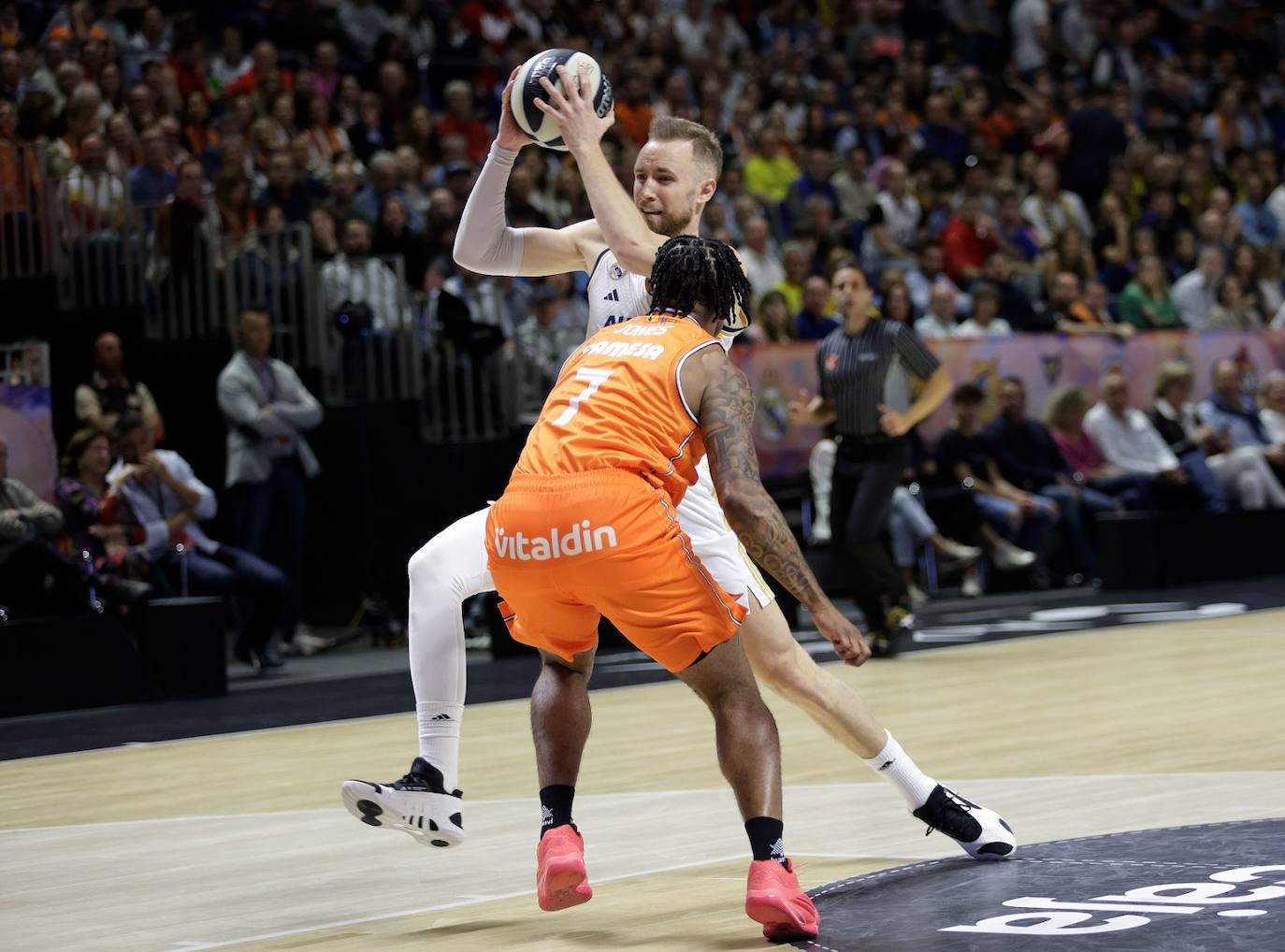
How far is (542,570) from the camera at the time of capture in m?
4.58

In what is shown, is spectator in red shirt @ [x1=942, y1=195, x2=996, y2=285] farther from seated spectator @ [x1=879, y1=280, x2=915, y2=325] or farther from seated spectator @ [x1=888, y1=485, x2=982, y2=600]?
seated spectator @ [x1=888, y1=485, x2=982, y2=600]

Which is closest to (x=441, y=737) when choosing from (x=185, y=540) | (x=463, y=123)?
(x=185, y=540)

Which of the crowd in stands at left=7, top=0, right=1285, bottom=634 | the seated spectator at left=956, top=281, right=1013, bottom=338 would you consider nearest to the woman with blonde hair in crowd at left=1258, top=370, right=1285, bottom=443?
the crowd in stands at left=7, top=0, right=1285, bottom=634

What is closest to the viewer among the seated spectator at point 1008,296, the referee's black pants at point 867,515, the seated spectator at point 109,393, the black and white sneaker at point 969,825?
the black and white sneaker at point 969,825

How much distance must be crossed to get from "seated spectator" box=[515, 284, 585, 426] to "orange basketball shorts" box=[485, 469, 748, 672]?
8.50m

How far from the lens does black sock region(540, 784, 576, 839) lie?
4758 mm

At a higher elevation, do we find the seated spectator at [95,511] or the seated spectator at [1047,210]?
the seated spectator at [1047,210]

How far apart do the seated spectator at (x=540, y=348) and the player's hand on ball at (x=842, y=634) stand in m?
8.64

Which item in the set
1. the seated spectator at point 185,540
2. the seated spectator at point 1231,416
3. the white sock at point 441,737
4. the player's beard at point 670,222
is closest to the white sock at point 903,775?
the white sock at point 441,737

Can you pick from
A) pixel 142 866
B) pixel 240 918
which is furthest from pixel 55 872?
pixel 240 918

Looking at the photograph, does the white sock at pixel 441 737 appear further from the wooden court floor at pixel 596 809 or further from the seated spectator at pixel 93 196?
the seated spectator at pixel 93 196

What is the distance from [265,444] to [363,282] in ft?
4.97

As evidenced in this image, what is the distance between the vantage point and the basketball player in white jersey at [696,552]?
5.15 metres

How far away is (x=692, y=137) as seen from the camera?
5.45 meters
